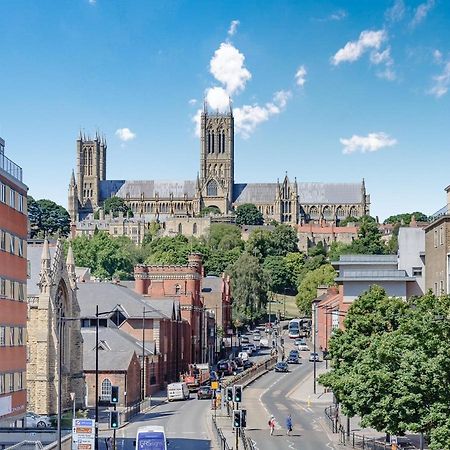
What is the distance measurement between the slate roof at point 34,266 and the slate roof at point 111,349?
9596 millimetres

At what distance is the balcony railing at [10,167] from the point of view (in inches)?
2487

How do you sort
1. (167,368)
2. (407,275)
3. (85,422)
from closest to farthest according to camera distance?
(85,422), (407,275), (167,368)

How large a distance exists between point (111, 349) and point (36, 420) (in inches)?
802

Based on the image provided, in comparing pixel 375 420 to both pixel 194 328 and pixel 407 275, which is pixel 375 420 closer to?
pixel 407 275

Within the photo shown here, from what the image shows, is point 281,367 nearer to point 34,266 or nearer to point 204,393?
point 204,393


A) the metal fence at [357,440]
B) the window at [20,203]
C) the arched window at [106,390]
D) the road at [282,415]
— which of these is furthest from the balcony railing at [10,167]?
the arched window at [106,390]

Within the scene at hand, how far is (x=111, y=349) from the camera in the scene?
96.2 metres

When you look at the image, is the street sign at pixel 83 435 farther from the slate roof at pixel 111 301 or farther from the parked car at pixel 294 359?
the parked car at pixel 294 359

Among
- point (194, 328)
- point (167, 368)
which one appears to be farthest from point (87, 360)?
point (194, 328)

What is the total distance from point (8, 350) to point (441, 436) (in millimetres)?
25405

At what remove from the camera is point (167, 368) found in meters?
114

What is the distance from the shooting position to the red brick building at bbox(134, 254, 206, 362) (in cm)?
13400

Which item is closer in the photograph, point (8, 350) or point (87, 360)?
point (8, 350)

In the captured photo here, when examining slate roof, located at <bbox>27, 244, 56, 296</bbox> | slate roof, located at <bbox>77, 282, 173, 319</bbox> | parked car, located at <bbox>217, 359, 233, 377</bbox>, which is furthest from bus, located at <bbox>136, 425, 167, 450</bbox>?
parked car, located at <bbox>217, 359, 233, 377</bbox>
